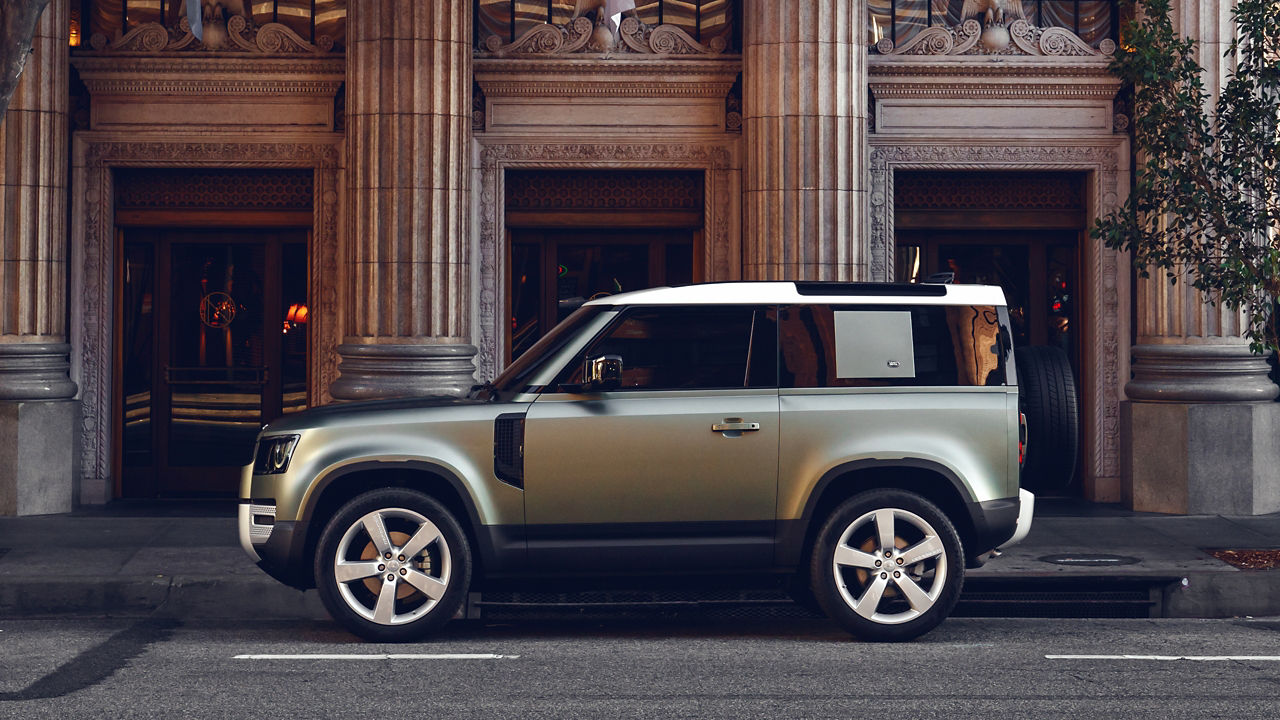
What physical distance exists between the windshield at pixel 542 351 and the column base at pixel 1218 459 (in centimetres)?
693

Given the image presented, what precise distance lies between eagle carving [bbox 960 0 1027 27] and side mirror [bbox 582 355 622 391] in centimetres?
747

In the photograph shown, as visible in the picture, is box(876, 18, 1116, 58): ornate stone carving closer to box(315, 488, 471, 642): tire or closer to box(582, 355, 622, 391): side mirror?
box(582, 355, 622, 391): side mirror

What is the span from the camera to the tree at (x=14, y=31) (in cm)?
944

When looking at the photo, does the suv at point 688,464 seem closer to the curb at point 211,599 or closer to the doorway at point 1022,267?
the curb at point 211,599

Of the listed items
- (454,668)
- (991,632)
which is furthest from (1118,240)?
(454,668)

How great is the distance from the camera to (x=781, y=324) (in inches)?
296

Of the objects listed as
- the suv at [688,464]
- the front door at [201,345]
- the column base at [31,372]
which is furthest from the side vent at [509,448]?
the column base at [31,372]

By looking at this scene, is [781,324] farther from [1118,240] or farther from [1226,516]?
[1226,516]

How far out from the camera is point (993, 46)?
13.2 m

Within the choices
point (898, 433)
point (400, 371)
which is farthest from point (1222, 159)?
point (400, 371)

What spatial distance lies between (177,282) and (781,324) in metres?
7.71

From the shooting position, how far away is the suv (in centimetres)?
732

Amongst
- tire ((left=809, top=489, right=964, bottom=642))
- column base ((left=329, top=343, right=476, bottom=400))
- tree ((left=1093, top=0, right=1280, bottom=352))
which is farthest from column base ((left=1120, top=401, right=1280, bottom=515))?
column base ((left=329, top=343, right=476, bottom=400))

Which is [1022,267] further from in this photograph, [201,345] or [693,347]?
[201,345]
